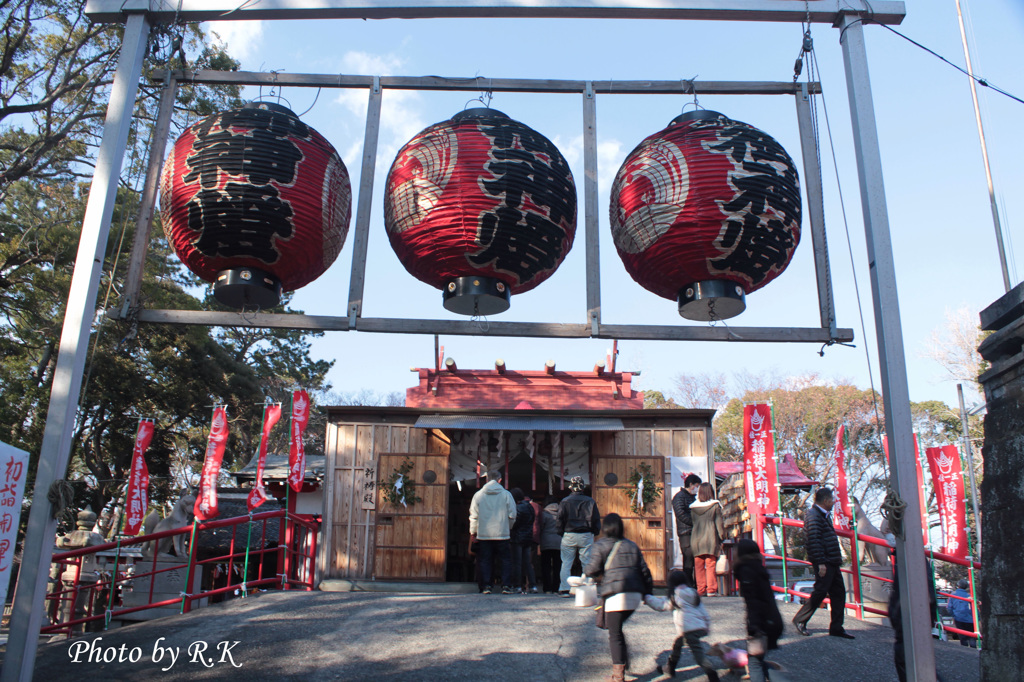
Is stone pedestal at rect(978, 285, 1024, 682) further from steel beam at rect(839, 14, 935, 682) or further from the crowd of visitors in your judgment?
the crowd of visitors

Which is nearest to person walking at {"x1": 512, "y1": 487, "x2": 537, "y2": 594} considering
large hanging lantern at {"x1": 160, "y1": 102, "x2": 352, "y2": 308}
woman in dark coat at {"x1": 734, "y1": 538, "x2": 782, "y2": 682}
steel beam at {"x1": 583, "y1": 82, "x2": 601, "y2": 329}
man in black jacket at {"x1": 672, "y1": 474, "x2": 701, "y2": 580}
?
man in black jacket at {"x1": 672, "y1": 474, "x2": 701, "y2": 580}

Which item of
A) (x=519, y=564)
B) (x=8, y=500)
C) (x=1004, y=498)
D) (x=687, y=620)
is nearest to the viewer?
(x=1004, y=498)

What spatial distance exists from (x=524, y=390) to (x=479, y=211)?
13.4 meters

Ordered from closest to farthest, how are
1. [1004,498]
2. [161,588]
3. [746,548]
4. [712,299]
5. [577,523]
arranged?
[1004,498] < [712,299] < [746,548] < [577,523] < [161,588]

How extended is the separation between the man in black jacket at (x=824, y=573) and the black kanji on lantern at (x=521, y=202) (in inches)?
167

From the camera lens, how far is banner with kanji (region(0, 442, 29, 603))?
444 centimetres

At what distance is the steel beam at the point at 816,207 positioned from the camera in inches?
191

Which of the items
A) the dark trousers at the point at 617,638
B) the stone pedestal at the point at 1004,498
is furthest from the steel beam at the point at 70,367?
the stone pedestal at the point at 1004,498

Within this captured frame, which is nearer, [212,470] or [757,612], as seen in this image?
[757,612]

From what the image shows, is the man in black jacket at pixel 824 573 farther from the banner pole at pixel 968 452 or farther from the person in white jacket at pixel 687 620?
the banner pole at pixel 968 452

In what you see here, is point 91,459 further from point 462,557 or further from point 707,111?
point 707,111

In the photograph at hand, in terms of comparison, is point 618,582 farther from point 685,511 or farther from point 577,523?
point 685,511

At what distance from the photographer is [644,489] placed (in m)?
12.5

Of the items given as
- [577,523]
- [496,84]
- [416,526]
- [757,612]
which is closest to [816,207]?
[496,84]
